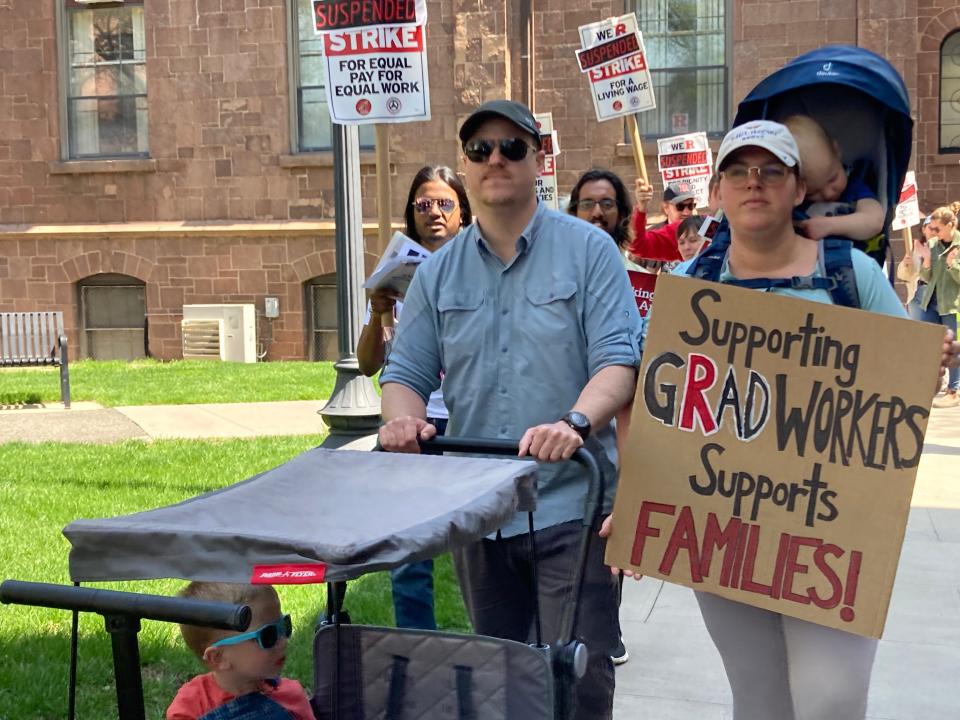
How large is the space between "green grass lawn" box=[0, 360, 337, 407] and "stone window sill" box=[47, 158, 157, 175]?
4431 mm

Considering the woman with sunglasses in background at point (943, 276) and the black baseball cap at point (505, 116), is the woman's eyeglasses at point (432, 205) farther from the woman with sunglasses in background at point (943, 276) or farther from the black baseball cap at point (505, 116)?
the woman with sunglasses in background at point (943, 276)

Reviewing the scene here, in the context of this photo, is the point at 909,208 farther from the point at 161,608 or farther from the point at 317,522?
the point at 161,608

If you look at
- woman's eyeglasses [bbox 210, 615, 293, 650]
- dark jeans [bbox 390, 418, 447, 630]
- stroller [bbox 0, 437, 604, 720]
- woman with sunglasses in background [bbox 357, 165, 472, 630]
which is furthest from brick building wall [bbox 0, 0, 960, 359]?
woman's eyeglasses [bbox 210, 615, 293, 650]

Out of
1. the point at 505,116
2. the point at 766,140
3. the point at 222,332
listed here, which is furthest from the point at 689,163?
the point at 766,140

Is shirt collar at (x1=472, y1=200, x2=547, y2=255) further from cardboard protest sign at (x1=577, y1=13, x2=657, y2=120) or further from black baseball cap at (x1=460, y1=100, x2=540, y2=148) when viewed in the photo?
cardboard protest sign at (x1=577, y1=13, x2=657, y2=120)

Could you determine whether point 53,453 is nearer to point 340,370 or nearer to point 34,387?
point 340,370

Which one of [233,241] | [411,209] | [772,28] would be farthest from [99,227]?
[411,209]

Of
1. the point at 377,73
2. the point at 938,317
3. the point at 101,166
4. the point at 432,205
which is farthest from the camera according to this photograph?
the point at 101,166

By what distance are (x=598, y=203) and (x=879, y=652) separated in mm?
2364

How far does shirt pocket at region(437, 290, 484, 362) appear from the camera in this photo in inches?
142

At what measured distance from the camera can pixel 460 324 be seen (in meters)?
3.64

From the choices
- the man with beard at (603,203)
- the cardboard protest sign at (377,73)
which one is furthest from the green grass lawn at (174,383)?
the man with beard at (603,203)

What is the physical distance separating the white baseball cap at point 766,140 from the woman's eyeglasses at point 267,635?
1487 mm

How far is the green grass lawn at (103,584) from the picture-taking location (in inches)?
195
